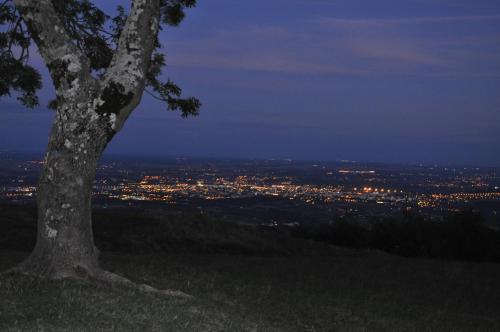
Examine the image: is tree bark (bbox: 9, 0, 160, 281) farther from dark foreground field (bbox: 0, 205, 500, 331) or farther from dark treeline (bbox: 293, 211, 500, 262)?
dark treeline (bbox: 293, 211, 500, 262)

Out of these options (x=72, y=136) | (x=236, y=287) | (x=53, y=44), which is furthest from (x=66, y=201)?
(x=236, y=287)

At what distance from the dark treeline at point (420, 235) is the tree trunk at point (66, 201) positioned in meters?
23.8

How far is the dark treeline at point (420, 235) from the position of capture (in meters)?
33.5

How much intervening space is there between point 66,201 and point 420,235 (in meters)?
26.2

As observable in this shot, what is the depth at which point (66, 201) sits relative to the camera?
435 inches

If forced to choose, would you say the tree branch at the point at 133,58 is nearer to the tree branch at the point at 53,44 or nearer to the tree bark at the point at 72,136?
the tree bark at the point at 72,136

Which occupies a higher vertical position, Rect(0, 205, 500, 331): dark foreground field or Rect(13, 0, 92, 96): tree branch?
Rect(13, 0, 92, 96): tree branch

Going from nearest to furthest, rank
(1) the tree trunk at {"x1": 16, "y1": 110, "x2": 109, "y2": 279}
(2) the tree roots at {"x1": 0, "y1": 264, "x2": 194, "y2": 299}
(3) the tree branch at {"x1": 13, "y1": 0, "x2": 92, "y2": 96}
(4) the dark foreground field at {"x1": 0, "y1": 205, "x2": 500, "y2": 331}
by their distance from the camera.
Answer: (4) the dark foreground field at {"x1": 0, "y1": 205, "x2": 500, "y2": 331} → (2) the tree roots at {"x1": 0, "y1": 264, "x2": 194, "y2": 299} → (1) the tree trunk at {"x1": 16, "y1": 110, "x2": 109, "y2": 279} → (3) the tree branch at {"x1": 13, "y1": 0, "x2": 92, "y2": 96}

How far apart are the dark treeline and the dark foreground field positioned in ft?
25.6

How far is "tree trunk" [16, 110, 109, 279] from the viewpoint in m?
11.1

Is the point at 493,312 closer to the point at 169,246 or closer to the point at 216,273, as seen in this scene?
the point at 216,273

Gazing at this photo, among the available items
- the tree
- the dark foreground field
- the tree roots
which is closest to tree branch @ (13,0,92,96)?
the tree

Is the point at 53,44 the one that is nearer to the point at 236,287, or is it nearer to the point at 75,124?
the point at 75,124

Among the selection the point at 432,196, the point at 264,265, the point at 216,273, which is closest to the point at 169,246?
the point at 264,265
